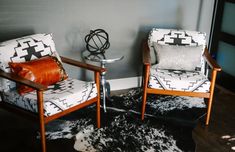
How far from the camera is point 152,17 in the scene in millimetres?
3299

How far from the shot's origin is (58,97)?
211 cm

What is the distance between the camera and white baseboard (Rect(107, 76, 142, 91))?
3.34 metres

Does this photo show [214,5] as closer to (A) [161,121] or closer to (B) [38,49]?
(A) [161,121]

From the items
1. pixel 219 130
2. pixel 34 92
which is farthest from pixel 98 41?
pixel 219 130

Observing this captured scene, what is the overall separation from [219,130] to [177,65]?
0.71 m

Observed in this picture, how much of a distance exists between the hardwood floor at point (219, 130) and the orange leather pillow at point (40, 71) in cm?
130

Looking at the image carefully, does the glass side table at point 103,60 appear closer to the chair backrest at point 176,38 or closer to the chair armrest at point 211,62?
the chair backrest at point 176,38

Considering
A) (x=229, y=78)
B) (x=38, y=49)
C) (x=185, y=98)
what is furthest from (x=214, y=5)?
(x=38, y=49)

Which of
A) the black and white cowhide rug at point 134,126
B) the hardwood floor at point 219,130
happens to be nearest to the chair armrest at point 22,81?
the black and white cowhide rug at point 134,126

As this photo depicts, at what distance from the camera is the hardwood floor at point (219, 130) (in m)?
2.34

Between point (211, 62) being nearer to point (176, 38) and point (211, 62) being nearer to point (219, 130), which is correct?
point (176, 38)

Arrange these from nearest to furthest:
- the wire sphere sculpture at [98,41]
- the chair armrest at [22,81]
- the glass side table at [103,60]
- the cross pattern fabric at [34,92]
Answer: the chair armrest at [22,81], the cross pattern fabric at [34,92], the glass side table at [103,60], the wire sphere sculpture at [98,41]

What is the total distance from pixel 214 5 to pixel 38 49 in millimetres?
→ 2277

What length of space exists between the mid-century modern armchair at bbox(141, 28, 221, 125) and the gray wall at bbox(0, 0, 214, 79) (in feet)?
0.96
